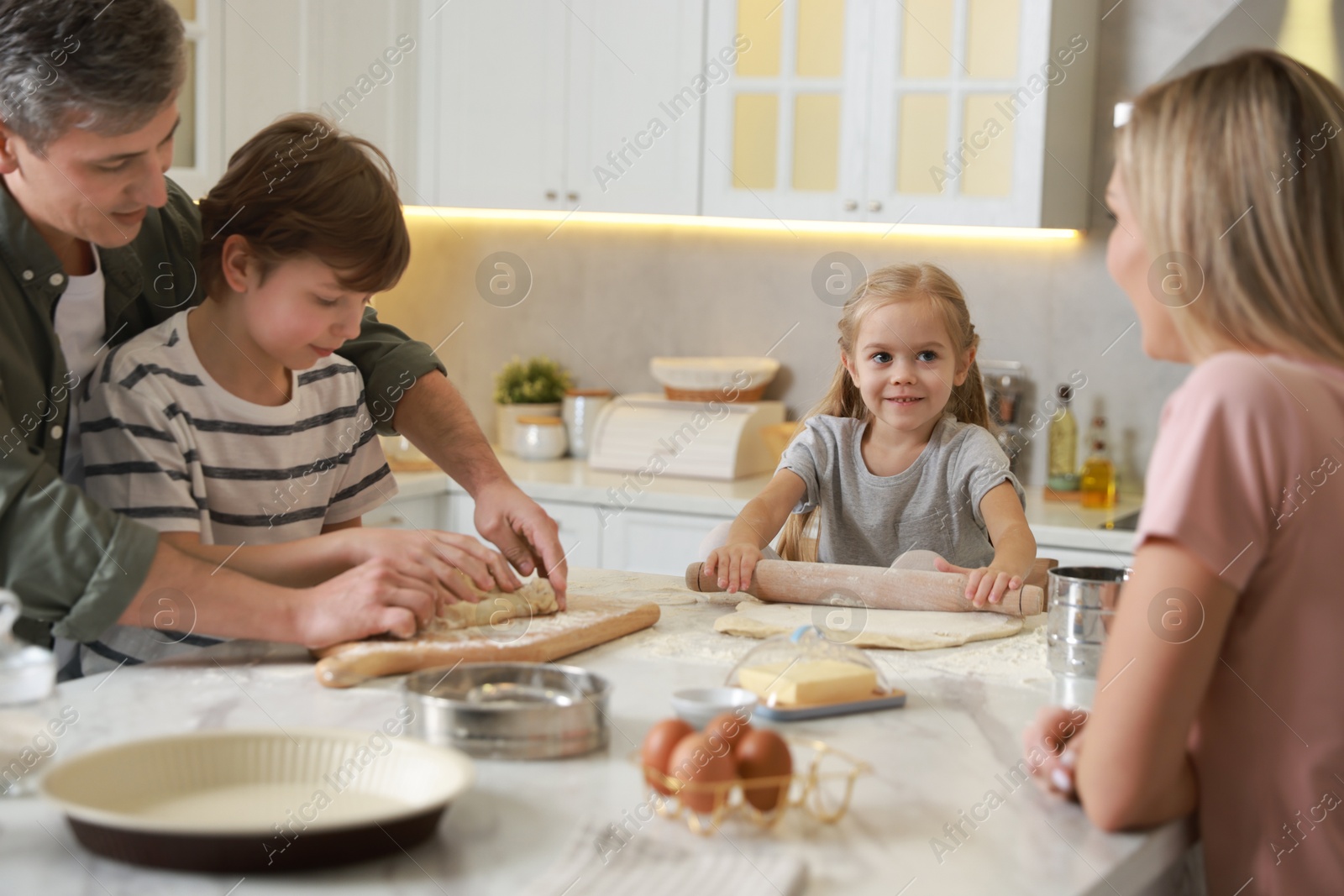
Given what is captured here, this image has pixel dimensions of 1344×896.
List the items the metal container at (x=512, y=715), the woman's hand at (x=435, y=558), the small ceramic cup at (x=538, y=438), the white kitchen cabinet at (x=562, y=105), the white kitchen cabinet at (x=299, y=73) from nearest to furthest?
the metal container at (x=512, y=715) < the woman's hand at (x=435, y=558) < the white kitchen cabinet at (x=299, y=73) < the white kitchen cabinet at (x=562, y=105) < the small ceramic cup at (x=538, y=438)

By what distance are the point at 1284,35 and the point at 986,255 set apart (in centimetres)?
83

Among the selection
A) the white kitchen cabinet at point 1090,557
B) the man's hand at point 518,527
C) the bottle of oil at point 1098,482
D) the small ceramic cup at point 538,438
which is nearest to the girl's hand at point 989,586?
the man's hand at point 518,527

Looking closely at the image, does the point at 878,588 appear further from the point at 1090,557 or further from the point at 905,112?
the point at 905,112

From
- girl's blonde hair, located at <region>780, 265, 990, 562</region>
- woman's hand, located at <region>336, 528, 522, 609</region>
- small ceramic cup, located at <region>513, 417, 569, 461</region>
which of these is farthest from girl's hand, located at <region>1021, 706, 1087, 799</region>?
small ceramic cup, located at <region>513, 417, 569, 461</region>

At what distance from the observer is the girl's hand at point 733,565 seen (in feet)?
5.27

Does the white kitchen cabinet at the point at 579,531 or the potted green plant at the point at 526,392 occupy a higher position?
the potted green plant at the point at 526,392

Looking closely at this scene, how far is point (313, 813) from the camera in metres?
0.83

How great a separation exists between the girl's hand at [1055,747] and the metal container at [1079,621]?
24cm

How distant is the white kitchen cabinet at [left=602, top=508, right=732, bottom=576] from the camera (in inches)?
120

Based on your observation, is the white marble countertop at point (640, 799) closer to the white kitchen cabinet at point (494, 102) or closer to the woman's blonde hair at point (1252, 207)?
the woman's blonde hair at point (1252, 207)

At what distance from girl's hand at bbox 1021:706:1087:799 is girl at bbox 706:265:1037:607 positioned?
2.94 ft

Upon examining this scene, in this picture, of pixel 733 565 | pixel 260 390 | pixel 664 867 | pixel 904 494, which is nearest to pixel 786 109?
pixel 904 494

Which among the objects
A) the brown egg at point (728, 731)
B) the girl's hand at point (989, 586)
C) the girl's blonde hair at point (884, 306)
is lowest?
the girl's hand at point (989, 586)

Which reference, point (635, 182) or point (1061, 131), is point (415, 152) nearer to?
point (635, 182)
